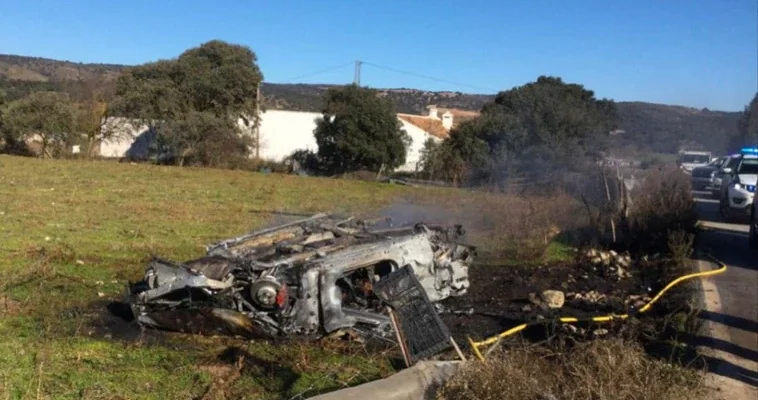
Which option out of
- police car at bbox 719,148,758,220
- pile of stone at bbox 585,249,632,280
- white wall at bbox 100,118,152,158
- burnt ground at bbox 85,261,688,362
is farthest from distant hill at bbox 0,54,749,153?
burnt ground at bbox 85,261,688,362

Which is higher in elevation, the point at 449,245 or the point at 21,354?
the point at 449,245

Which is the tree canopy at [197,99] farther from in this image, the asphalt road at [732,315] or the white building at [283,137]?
the asphalt road at [732,315]

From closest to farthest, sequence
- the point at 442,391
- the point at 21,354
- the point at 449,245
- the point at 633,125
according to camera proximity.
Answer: the point at 442,391 < the point at 21,354 < the point at 449,245 < the point at 633,125

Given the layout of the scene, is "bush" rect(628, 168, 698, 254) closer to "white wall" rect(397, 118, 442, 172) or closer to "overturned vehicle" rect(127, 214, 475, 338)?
"overturned vehicle" rect(127, 214, 475, 338)

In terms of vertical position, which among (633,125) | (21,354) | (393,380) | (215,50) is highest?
(215,50)

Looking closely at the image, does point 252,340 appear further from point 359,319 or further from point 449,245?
point 449,245

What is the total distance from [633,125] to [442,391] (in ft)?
94.5

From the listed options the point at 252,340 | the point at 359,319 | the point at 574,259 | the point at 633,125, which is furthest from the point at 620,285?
the point at 633,125

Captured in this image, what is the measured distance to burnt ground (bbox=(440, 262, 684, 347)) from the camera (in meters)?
9.32

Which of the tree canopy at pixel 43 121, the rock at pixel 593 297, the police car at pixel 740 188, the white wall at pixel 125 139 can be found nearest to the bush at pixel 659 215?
the rock at pixel 593 297

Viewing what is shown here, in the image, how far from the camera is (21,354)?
270 inches

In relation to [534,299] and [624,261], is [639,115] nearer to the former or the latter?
[624,261]

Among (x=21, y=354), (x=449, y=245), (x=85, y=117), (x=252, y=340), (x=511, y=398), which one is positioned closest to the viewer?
(x=511, y=398)

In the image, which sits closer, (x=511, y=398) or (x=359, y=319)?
(x=511, y=398)
